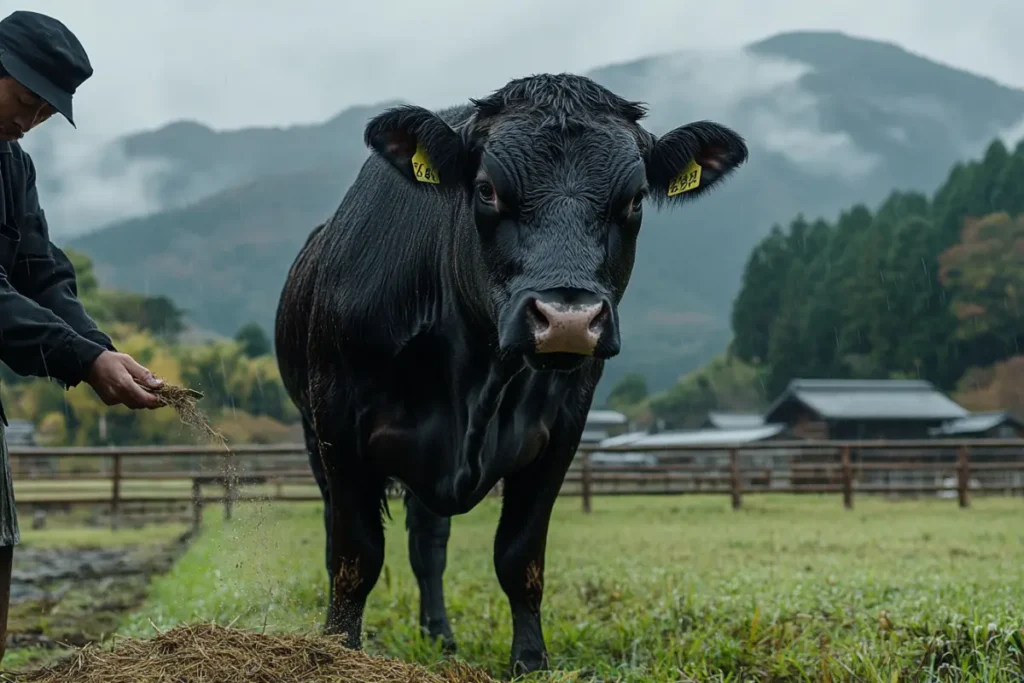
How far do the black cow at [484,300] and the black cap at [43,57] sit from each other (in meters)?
1.33

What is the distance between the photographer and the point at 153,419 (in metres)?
53.2

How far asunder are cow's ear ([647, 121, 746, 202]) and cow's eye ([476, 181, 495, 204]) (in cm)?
66

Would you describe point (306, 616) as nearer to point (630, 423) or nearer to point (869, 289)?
point (869, 289)

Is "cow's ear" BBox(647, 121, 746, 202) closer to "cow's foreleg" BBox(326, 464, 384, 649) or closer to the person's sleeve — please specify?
"cow's foreleg" BBox(326, 464, 384, 649)

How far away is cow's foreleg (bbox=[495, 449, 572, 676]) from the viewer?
4680 millimetres

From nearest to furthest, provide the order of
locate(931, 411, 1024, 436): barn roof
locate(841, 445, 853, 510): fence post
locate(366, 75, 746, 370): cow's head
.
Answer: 1. locate(366, 75, 746, 370): cow's head
2. locate(841, 445, 853, 510): fence post
3. locate(931, 411, 1024, 436): barn roof

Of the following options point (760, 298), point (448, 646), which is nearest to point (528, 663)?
point (448, 646)

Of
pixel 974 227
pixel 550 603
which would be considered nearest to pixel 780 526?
pixel 550 603

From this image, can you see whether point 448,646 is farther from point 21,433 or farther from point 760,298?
point 760,298

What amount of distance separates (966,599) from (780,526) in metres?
9.35

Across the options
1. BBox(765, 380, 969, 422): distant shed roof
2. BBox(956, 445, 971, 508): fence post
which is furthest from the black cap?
BBox(765, 380, 969, 422): distant shed roof

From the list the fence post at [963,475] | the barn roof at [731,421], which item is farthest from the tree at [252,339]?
the fence post at [963,475]

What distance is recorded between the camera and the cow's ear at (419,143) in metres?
4.20

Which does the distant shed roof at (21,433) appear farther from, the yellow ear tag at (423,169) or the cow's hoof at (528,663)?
the yellow ear tag at (423,169)
